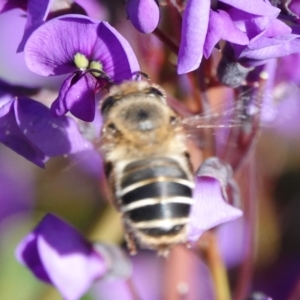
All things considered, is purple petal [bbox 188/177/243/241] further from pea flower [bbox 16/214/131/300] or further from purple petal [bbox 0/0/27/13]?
purple petal [bbox 0/0/27/13]

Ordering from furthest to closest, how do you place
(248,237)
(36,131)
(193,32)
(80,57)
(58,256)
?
(248,237) < (58,256) < (36,131) < (80,57) < (193,32)

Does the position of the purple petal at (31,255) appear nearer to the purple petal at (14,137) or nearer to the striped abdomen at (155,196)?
the purple petal at (14,137)

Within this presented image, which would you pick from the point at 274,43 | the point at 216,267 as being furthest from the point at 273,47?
the point at 216,267

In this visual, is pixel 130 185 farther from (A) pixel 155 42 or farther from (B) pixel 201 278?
(B) pixel 201 278

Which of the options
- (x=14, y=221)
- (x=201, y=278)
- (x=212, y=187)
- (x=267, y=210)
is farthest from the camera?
(x=14, y=221)

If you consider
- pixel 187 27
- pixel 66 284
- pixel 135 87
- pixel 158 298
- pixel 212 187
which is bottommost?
pixel 158 298

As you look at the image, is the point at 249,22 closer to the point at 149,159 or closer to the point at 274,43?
the point at 274,43

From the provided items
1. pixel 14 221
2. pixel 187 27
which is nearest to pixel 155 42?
pixel 187 27
